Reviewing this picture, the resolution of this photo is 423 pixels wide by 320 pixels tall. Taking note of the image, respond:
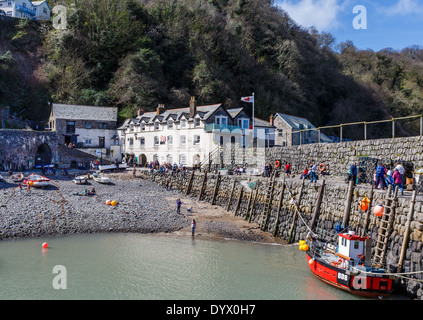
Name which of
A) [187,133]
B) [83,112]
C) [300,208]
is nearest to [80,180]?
[187,133]

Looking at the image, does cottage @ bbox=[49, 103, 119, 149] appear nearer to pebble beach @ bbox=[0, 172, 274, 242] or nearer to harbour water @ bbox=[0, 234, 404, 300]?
pebble beach @ bbox=[0, 172, 274, 242]

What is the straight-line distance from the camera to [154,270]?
16.6m

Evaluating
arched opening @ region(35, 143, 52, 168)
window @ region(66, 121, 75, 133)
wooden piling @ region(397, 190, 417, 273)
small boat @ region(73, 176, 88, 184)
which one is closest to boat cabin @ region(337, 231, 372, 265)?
wooden piling @ region(397, 190, 417, 273)

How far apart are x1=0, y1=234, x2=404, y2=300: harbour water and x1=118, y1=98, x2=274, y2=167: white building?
692 inches

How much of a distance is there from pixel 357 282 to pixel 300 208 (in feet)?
26.5

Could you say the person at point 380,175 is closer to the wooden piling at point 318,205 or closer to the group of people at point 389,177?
the group of people at point 389,177

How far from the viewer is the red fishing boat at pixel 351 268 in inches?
515

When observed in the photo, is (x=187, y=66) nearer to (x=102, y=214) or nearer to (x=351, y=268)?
(x=102, y=214)

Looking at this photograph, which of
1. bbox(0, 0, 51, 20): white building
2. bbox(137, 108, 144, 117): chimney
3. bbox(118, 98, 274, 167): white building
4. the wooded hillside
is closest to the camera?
bbox(118, 98, 274, 167): white building

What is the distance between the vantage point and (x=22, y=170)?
36688 millimetres

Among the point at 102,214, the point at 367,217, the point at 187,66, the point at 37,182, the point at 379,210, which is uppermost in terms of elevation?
the point at 187,66

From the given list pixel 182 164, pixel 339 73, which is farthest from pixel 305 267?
pixel 339 73

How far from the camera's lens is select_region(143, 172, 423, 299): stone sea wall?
13.3m

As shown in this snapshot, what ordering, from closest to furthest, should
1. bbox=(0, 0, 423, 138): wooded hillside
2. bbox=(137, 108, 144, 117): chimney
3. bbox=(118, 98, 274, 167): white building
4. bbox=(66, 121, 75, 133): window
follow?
bbox=(118, 98, 274, 167): white building < bbox=(66, 121, 75, 133): window < bbox=(137, 108, 144, 117): chimney < bbox=(0, 0, 423, 138): wooded hillside
